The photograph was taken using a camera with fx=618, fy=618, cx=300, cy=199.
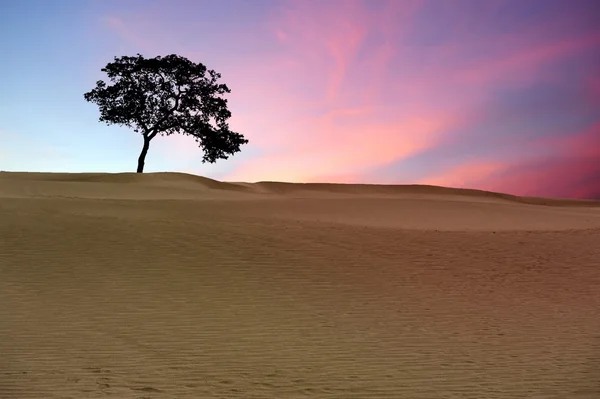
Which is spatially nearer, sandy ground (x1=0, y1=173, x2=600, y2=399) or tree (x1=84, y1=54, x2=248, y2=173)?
sandy ground (x1=0, y1=173, x2=600, y2=399)

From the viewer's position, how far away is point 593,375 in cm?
727

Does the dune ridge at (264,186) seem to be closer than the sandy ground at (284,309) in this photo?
No

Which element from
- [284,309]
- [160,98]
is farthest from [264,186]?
[284,309]

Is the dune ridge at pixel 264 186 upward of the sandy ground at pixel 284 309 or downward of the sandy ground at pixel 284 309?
upward

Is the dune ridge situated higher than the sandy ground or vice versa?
the dune ridge

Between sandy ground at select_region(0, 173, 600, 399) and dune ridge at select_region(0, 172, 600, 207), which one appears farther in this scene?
dune ridge at select_region(0, 172, 600, 207)

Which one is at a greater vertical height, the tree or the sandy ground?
the tree

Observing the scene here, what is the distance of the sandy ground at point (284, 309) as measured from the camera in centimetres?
676

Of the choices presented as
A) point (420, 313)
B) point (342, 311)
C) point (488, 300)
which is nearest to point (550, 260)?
point (488, 300)

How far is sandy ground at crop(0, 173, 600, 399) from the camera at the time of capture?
266 inches

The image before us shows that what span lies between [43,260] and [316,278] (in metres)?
5.17

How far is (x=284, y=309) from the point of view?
31.5ft

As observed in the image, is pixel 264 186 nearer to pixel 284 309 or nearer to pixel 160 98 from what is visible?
pixel 160 98

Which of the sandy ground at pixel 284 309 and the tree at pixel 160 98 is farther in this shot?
the tree at pixel 160 98
